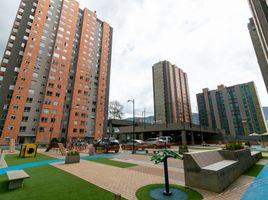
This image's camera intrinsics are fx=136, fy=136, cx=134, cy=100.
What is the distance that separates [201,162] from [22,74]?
5503 centimetres

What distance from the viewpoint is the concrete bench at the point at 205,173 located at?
206 inches

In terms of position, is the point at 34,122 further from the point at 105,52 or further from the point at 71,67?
the point at 105,52

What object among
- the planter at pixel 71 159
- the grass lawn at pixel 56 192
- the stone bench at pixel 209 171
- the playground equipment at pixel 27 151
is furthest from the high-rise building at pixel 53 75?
the stone bench at pixel 209 171

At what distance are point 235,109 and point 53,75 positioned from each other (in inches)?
4216

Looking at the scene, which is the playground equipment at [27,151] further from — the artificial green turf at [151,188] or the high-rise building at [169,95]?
the high-rise building at [169,95]

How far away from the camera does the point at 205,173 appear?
5473mm

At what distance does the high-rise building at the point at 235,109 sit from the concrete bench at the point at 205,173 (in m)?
86.5

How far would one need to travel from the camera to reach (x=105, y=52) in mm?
Answer: 68188

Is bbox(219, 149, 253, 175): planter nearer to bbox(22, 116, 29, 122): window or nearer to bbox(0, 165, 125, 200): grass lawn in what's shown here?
bbox(0, 165, 125, 200): grass lawn

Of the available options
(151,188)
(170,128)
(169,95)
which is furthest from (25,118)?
(169,95)

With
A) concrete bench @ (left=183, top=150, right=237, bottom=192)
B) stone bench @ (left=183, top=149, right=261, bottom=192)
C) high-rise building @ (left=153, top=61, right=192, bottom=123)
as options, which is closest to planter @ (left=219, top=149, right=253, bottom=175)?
stone bench @ (left=183, top=149, right=261, bottom=192)

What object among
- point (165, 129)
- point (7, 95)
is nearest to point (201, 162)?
point (165, 129)

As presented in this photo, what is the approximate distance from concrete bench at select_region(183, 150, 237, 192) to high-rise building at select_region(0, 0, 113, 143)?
39.3 m

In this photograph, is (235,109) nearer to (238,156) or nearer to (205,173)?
(238,156)
